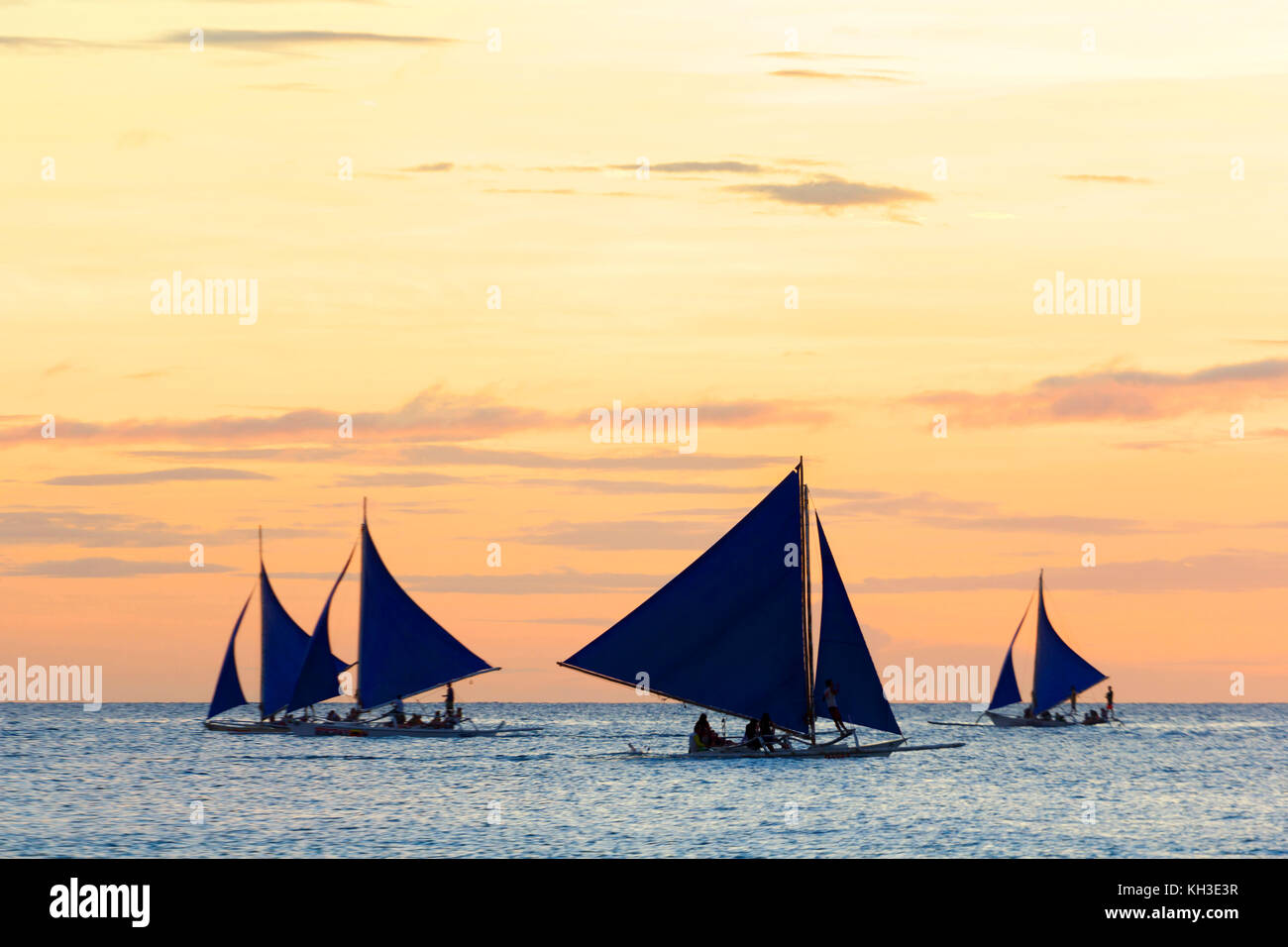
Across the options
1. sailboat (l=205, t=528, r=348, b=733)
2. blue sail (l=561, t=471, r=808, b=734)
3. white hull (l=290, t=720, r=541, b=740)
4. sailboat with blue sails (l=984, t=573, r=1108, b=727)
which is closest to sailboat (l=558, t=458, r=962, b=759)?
blue sail (l=561, t=471, r=808, b=734)

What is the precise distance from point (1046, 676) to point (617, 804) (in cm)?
6483

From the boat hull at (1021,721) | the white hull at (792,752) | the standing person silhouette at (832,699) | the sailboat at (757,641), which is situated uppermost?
the sailboat at (757,641)

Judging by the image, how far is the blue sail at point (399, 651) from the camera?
2906 inches

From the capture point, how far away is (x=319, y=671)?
253 ft

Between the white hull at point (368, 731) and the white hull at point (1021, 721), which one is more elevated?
the white hull at point (368, 731)

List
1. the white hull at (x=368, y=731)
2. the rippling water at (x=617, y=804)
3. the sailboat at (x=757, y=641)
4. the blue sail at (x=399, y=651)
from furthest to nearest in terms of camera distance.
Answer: the white hull at (x=368, y=731) → the blue sail at (x=399, y=651) → the sailboat at (x=757, y=641) → the rippling water at (x=617, y=804)

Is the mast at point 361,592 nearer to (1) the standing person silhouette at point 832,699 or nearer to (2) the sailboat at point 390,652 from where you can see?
(2) the sailboat at point 390,652

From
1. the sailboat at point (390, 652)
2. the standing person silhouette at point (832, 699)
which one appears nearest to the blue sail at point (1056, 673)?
the sailboat at point (390, 652)

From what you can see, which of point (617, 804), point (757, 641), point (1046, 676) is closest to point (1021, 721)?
point (1046, 676)

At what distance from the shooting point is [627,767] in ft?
213

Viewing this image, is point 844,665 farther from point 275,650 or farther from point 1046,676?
point 1046,676

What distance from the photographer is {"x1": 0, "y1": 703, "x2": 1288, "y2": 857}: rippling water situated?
38.8 m

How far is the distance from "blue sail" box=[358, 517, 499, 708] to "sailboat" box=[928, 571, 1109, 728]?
4484 cm

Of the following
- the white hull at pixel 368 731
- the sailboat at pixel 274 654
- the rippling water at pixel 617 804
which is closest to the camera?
the rippling water at pixel 617 804
